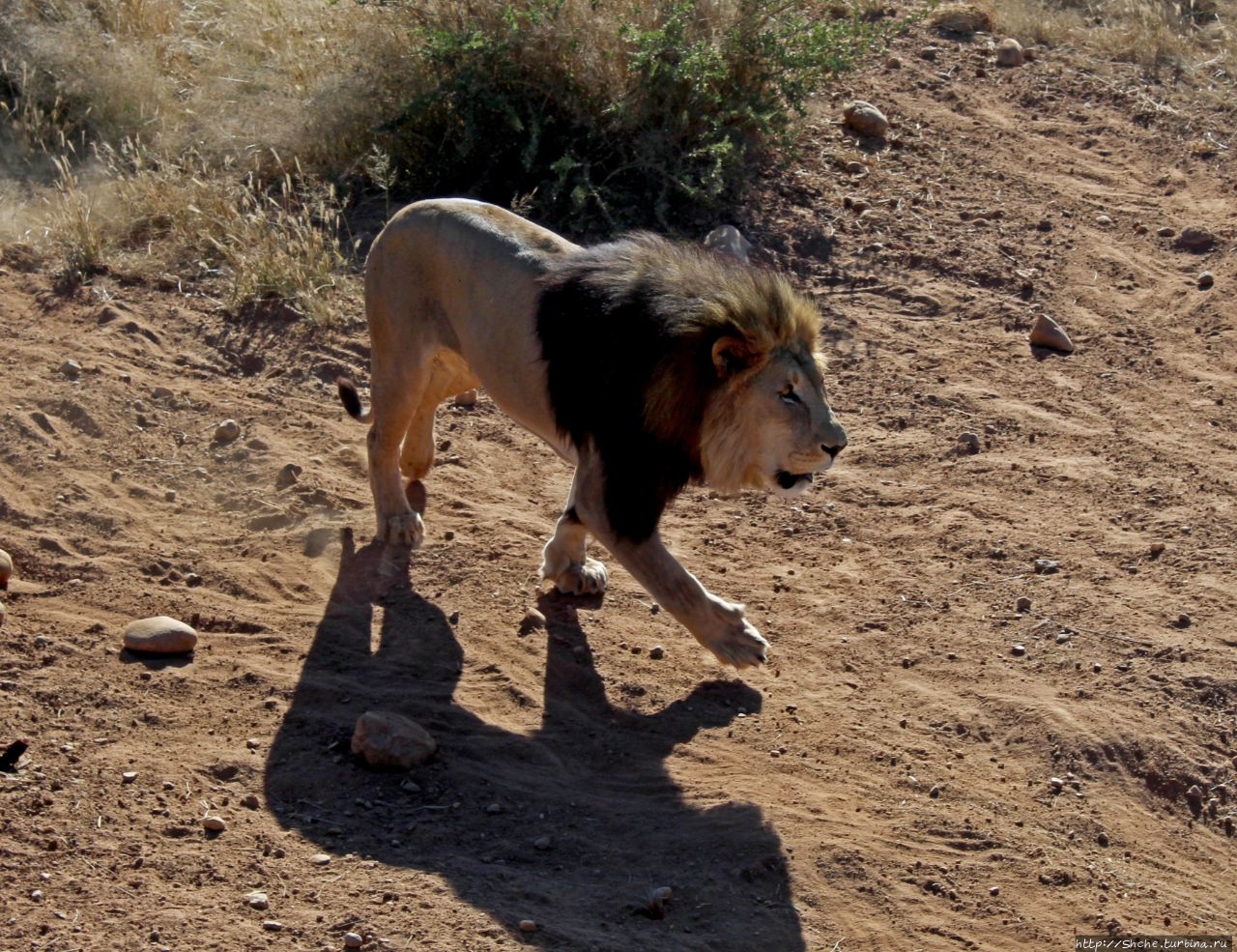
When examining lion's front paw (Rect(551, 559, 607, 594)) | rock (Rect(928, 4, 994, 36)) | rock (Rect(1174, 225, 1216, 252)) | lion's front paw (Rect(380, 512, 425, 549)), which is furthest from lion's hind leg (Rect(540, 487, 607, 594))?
rock (Rect(928, 4, 994, 36))

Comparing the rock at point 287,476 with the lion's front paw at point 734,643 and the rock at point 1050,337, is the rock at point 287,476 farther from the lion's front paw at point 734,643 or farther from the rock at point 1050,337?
the rock at point 1050,337

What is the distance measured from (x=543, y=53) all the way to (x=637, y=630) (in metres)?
4.29

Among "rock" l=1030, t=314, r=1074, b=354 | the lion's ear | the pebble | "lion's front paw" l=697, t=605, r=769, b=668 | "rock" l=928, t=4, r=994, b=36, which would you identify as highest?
"rock" l=928, t=4, r=994, b=36

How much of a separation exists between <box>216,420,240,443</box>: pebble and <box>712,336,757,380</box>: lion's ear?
2.84 meters

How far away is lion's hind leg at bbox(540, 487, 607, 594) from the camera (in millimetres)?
5459

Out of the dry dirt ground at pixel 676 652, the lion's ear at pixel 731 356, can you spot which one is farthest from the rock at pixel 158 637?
the lion's ear at pixel 731 356

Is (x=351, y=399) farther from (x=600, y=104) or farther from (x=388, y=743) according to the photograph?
(x=600, y=104)

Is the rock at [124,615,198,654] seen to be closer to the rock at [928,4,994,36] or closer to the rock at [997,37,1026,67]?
the rock at [997,37,1026,67]

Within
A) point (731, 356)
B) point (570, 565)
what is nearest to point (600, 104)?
point (570, 565)

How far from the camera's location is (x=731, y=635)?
A: 4742 millimetres

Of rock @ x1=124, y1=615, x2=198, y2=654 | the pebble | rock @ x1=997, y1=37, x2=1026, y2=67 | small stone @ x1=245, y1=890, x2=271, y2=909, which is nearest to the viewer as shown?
small stone @ x1=245, y1=890, x2=271, y2=909

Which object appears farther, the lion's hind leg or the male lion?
the lion's hind leg

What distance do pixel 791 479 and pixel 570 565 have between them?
121cm

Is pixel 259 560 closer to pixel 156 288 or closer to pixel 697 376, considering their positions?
pixel 697 376
